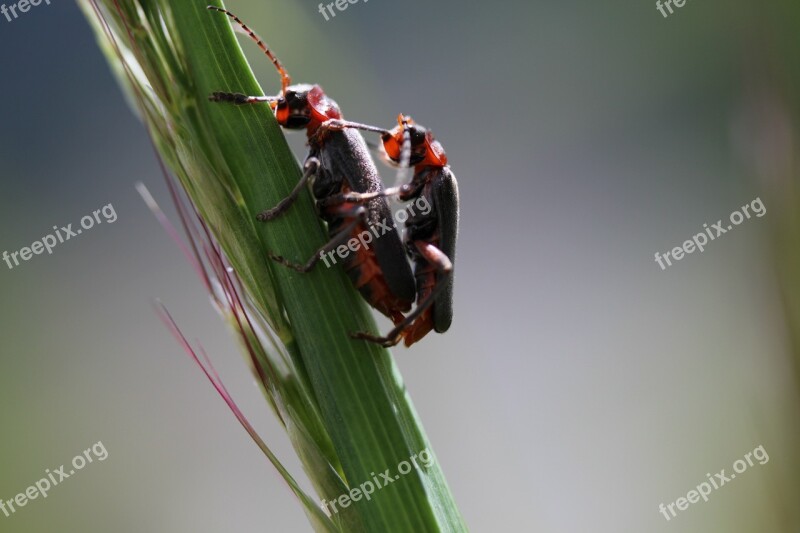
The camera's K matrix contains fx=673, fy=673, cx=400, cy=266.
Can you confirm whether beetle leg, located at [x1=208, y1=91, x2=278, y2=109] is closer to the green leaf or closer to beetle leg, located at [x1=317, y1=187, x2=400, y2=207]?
the green leaf

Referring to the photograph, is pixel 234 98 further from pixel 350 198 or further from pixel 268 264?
pixel 350 198

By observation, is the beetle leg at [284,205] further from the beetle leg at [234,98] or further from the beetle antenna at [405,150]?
the beetle antenna at [405,150]

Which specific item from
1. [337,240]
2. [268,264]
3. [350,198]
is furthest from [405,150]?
[268,264]

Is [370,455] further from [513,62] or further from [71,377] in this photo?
[513,62]

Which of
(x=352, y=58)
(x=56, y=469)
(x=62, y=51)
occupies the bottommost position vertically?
(x=56, y=469)

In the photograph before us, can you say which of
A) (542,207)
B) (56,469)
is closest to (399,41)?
(542,207)

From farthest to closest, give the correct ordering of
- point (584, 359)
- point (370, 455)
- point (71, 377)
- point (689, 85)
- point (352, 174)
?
point (689, 85), point (584, 359), point (71, 377), point (352, 174), point (370, 455)

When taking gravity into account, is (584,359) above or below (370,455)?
below
